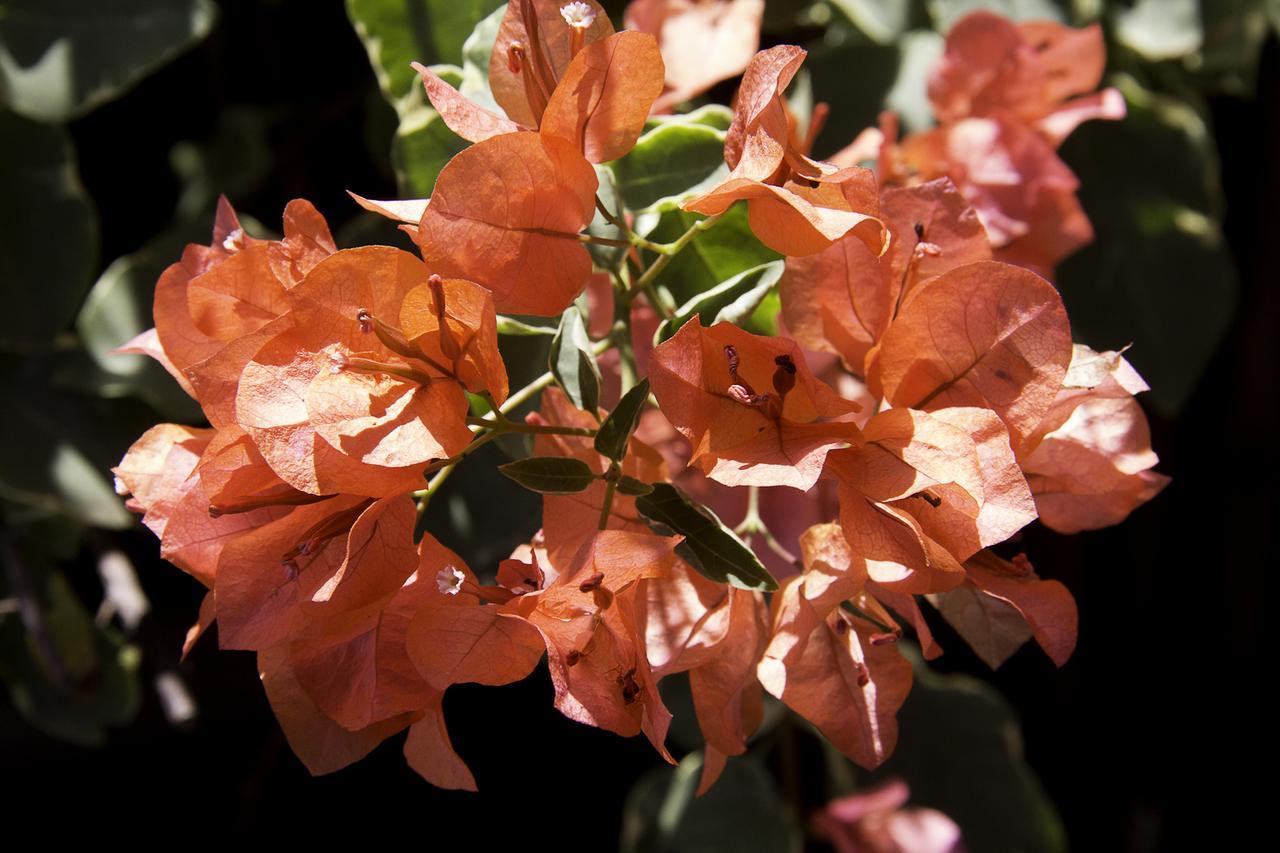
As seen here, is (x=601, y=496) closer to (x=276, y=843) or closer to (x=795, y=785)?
(x=795, y=785)

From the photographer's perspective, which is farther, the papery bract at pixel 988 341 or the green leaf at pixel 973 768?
the green leaf at pixel 973 768

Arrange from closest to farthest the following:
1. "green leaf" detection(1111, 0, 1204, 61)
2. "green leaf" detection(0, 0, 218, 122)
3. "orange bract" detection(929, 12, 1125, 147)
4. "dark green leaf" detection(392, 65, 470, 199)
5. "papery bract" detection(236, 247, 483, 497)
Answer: "papery bract" detection(236, 247, 483, 497) → "dark green leaf" detection(392, 65, 470, 199) → "orange bract" detection(929, 12, 1125, 147) → "green leaf" detection(0, 0, 218, 122) → "green leaf" detection(1111, 0, 1204, 61)

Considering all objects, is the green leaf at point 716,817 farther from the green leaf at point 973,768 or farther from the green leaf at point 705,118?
the green leaf at point 705,118

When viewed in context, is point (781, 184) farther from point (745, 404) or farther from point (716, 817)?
point (716, 817)

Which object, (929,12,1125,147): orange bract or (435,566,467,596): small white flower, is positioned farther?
(929,12,1125,147): orange bract

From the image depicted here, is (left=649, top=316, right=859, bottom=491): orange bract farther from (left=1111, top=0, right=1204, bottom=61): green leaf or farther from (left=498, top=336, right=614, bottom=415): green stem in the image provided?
(left=1111, top=0, right=1204, bottom=61): green leaf

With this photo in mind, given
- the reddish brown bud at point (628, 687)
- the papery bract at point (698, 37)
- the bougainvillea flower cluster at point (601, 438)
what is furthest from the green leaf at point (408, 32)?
the reddish brown bud at point (628, 687)

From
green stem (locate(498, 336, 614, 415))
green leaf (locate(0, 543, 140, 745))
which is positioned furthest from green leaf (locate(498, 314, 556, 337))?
green leaf (locate(0, 543, 140, 745))
